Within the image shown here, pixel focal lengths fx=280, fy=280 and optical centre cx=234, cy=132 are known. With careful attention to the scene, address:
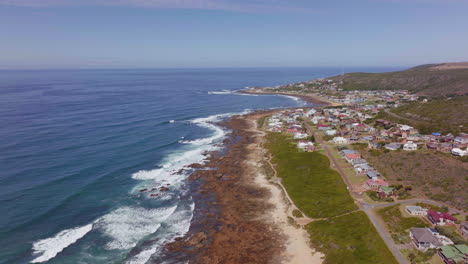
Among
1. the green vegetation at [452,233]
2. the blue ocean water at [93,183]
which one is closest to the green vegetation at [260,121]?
the blue ocean water at [93,183]

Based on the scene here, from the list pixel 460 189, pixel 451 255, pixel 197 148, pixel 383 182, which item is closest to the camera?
pixel 451 255

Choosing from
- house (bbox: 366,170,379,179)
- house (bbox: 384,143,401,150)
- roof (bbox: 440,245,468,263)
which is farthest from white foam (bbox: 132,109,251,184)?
roof (bbox: 440,245,468,263)

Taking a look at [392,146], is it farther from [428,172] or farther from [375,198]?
[375,198]

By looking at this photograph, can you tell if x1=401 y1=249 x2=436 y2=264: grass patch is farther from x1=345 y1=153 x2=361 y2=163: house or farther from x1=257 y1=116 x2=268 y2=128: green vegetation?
x1=257 y1=116 x2=268 y2=128: green vegetation

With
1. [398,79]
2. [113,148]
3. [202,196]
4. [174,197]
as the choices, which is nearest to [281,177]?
[202,196]

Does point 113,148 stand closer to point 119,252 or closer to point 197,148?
point 197,148

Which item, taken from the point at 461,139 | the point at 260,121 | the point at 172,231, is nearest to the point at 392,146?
the point at 461,139

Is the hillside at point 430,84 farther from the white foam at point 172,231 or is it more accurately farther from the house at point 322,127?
the white foam at point 172,231
